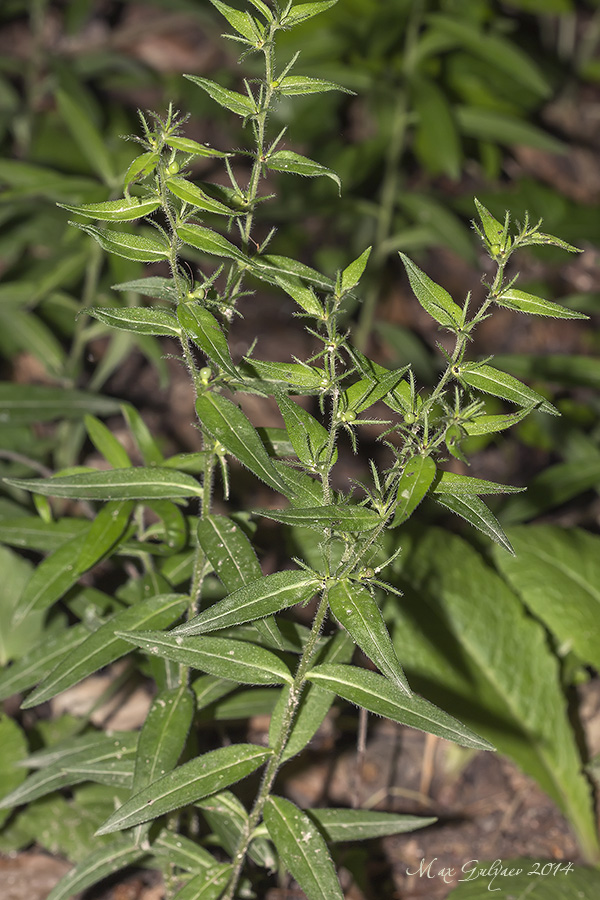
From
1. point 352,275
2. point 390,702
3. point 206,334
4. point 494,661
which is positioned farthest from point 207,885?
point 494,661

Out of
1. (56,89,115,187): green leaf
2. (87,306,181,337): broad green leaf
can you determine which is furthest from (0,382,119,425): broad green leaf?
(87,306,181,337): broad green leaf

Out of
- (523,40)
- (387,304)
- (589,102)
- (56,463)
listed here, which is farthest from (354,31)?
(589,102)

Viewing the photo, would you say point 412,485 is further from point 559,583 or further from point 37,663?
point 559,583

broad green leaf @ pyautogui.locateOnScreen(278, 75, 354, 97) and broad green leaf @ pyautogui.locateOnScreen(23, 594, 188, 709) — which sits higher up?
broad green leaf @ pyautogui.locateOnScreen(278, 75, 354, 97)

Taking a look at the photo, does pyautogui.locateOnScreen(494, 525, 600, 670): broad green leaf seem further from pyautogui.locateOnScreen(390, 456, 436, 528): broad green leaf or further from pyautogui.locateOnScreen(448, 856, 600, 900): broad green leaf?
pyautogui.locateOnScreen(390, 456, 436, 528): broad green leaf

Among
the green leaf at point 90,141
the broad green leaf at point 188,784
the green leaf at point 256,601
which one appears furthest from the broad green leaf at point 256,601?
the green leaf at point 90,141

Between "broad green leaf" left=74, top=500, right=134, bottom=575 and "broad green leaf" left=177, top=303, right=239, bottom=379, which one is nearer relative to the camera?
"broad green leaf" left=177, top=303, right=239, bottom=379

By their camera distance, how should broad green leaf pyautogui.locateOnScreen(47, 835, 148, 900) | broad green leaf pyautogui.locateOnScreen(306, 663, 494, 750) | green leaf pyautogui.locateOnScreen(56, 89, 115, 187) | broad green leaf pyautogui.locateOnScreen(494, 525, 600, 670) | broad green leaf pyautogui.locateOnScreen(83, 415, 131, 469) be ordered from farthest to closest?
green leaf pyautogui.locateOnScreen(56, 89, 115, 187)
broad green leaf pyautogui.locateOnScreen(494, 525, 600, 670)
broad green leaf pyautogui.locateOnScreen(83, 415, 131, 469)
broad green leaf pyautogui.locateOnScreen(47, 835, 148, 900)
broad green leaf pyautogui.locateOnScreen(306, 663, 494, 750)

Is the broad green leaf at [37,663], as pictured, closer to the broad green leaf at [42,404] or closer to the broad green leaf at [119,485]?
the broad green leaf at [119,485]
